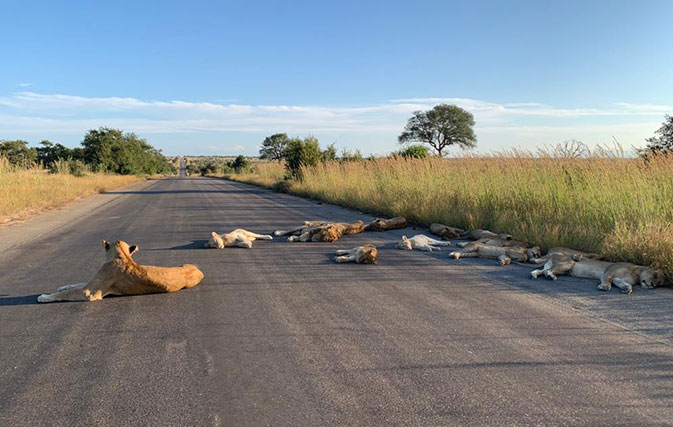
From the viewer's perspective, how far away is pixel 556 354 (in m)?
3.78

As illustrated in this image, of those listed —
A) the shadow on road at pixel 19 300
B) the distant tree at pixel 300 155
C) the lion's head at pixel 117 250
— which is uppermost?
the distant tree at pixel 300 155

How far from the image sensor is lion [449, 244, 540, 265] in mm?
7383

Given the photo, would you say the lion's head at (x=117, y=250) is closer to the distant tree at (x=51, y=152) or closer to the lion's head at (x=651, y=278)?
the lion's head at (x=651, y=278)

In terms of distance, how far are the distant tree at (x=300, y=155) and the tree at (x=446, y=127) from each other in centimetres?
2113

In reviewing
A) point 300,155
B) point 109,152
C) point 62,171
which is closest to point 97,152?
point 109,152

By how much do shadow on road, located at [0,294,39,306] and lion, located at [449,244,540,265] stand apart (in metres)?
5.72

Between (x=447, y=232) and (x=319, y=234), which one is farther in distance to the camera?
(x=447, y=232)

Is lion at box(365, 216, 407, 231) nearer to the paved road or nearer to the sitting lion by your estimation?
the sitting lion

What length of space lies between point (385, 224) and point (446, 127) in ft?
136

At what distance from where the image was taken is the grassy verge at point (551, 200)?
22.9 feet

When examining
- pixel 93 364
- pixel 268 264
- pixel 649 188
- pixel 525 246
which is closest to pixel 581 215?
pixel 649 188

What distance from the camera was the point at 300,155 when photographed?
32062 millimetres

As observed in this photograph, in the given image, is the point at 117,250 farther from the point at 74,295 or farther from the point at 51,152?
the point at 51,152

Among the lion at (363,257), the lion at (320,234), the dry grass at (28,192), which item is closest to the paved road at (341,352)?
the lion at (363,257)
